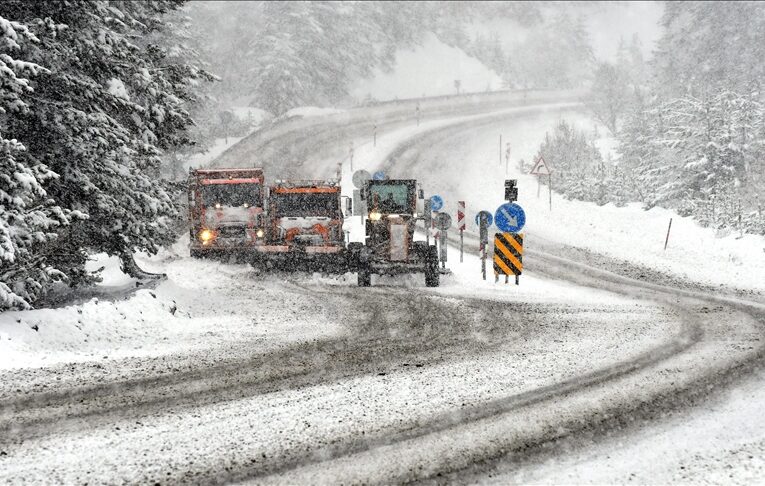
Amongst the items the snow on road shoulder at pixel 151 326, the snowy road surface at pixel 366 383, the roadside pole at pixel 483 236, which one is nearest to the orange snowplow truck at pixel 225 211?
the snow on road shoulder at pixel 151 326

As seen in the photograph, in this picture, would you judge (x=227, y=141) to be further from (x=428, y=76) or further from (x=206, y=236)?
(x=428, y=76)

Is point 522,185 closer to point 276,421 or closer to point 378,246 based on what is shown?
point 378,246

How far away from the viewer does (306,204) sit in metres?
18.8

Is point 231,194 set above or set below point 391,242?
above

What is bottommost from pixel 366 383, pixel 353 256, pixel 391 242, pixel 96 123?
pixel 366 383

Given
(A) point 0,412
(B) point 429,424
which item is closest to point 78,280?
(A) point 0,412

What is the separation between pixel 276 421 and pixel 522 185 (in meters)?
29.2

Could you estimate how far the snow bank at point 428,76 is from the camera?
6066cm

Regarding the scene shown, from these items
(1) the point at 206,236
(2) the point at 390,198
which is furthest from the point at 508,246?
(1) the point at 206,236

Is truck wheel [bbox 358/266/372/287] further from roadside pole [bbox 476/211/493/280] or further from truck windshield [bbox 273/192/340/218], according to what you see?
truck windshield [bbox 273/192/340/218]

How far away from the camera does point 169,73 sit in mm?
12695

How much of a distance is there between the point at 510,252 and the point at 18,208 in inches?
386

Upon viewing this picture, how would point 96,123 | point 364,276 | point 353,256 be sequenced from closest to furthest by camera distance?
point 96,123
point 364,276
point 353,256

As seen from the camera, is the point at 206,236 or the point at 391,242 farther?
the point at 206,236
